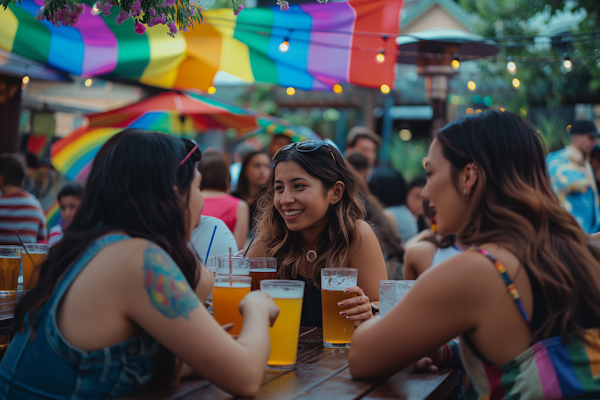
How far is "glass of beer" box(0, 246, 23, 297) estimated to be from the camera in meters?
2.37

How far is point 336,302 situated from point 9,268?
153cm

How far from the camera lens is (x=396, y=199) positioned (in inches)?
191

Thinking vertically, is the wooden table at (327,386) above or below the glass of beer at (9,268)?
below

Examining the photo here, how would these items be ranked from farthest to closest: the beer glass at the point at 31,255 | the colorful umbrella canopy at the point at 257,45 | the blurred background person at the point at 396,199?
1. the blurred background person at the point at 396,199
2. the colorful umbrella canopy at the point at 257,45
3. the beer glass at the point at 31,255

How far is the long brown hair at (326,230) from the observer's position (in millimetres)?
2414

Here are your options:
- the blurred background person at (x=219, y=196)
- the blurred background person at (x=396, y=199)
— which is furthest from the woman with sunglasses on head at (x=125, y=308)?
the blurred background person at (x=396, y=199)

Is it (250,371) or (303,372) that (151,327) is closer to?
(250,371)

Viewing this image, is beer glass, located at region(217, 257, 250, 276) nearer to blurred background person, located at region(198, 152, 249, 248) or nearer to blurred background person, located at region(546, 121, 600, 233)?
blurred background person, located at region(198, 152, 249, 248)

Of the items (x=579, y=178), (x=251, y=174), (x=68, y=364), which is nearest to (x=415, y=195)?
(x=251, y=174)

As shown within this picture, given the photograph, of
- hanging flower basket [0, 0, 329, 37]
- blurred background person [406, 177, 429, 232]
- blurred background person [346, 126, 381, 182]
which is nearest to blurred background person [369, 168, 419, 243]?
blurred background person [406, 177, 429, 232]

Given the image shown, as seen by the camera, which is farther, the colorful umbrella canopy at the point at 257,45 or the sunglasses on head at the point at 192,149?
the colorful umbrella canopy at the point at 257,45

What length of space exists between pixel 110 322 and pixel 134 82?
4722 millimetres

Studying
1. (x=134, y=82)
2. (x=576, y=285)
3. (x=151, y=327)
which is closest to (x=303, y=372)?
(x=151, y=327)

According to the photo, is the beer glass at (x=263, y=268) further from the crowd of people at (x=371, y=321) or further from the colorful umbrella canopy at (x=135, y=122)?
the colorful umbrella canopy at (x=135, y=122)
